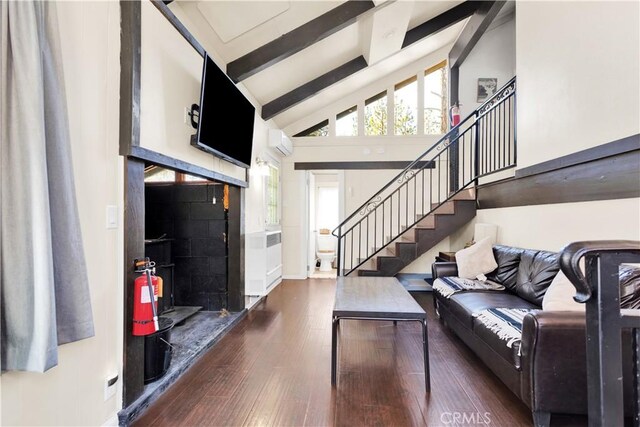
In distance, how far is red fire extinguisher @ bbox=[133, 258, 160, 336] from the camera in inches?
74.5

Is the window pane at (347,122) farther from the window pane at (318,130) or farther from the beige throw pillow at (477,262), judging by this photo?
the beige throw pillow at (477,262)

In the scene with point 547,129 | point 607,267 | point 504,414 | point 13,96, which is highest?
point 547,129

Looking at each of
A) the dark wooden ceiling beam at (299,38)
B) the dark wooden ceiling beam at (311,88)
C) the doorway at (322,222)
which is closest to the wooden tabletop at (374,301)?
the dark wooden ceiling beam at (299,38)

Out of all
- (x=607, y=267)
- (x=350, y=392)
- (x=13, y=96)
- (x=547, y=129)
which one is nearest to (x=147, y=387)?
(x=350, y=392)

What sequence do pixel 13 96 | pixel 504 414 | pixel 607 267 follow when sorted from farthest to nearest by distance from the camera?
pixel 504 414 → pixel 13 96 → pixel 607 267

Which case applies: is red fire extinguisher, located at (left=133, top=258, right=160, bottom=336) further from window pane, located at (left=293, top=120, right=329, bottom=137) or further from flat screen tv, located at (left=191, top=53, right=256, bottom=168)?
window pane, located at (left=293, top=120, right=329, bottom=137)

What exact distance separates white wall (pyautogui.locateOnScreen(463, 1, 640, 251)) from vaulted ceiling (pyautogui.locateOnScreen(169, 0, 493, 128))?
160 centimetres

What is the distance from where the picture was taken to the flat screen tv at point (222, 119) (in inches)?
100

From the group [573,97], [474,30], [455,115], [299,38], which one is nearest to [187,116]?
[299,38]

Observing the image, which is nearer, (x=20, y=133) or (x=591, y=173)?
(x=20, y=133)

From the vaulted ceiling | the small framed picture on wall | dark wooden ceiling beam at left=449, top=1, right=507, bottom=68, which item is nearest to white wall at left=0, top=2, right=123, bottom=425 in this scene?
the vaulted ceiling

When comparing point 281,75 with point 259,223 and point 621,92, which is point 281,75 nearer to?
point 259,223

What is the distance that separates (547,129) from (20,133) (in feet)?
12.5

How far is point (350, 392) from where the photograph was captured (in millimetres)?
2064
